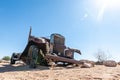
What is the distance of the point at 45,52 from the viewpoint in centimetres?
1223

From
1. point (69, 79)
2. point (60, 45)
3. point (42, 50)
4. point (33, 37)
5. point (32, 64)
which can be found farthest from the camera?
point (60, 45)

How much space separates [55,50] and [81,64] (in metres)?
2.61

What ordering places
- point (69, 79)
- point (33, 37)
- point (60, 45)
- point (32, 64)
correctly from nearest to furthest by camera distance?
1. point (69, 79)
2. point (32, 64)
3. point (33, 37)
4. point (60, 45)

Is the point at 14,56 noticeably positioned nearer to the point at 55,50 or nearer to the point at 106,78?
the point at 55,50

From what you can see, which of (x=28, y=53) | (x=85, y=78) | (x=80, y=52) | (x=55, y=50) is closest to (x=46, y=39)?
(x=55, y=50)

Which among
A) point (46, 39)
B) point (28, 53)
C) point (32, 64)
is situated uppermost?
point (46, 39)

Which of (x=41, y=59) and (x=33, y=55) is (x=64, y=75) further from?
(x=41, y=59)

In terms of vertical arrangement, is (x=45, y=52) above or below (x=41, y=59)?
above

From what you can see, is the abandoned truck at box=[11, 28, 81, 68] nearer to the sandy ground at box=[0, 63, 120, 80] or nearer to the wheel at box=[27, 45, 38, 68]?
the wheel at box=[27, 45, 38, 68]

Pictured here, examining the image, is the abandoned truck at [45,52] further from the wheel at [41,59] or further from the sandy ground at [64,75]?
the sandy ground at [64,75]

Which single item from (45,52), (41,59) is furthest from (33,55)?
(45,52)

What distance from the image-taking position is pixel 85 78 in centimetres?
666

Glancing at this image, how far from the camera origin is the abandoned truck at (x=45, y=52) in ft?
38.7

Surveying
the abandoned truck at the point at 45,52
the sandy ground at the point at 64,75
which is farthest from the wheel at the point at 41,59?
the sandy ground at the point at 64,75
